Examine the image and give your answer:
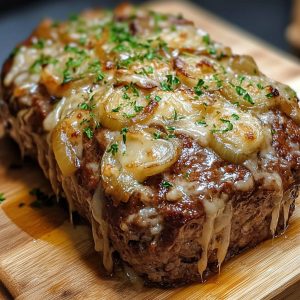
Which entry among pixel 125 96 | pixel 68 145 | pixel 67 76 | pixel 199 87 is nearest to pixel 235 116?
pixel 199 87

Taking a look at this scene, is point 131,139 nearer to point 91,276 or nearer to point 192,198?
point 192,198

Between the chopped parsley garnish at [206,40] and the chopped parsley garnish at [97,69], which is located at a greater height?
the chopped parsley garnish at [206,40]

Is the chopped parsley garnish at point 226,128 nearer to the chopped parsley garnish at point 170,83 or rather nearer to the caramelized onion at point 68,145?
the chopped parsley garnish at point 170,83

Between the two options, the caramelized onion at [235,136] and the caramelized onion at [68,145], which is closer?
the caramelized onion at [235,136]

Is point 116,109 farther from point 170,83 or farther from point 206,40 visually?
point 206,40

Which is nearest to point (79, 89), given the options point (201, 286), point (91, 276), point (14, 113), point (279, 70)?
point (14, 113)

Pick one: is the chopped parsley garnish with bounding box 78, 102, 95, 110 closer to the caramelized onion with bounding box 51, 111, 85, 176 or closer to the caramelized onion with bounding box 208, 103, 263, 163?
the caramelized onion with bounding box 51, 111, 85, 176

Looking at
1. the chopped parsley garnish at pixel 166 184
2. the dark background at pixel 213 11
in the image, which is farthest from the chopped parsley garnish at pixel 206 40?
the dark background at pixel 213 11
